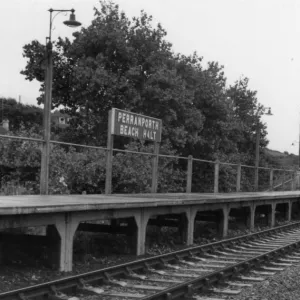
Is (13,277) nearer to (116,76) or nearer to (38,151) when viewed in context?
(38,151)

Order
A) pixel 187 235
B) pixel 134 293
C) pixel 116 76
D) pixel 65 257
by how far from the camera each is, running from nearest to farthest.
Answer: pixel 134 293
pixel 65 257
pixel 187 235
pixel 116 76

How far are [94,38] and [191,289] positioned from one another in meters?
23.8

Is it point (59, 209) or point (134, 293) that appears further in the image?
point (59, 209)

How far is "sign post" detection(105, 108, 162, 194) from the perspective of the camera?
13434 mm

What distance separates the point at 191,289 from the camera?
8.22m

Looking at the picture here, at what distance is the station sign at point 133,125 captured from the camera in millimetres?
14008

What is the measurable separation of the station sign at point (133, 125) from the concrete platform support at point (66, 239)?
4.63 meters

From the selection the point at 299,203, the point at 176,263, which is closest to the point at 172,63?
the point at 299,203

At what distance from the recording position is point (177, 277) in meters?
9.41

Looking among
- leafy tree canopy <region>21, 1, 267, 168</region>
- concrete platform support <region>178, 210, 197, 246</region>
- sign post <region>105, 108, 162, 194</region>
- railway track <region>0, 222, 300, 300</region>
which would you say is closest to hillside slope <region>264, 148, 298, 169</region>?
leafy tree canopy <region>21, 1, 267, 168</region>

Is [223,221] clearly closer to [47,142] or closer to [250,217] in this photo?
Result: [250,217]

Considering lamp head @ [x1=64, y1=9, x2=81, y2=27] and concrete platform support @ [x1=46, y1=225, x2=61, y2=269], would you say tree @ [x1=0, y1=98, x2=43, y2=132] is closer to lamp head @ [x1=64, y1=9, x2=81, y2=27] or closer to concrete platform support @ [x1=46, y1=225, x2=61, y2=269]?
lamp head @ [x1=64, y1=9, x2=81, y2=27]

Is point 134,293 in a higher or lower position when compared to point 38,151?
lower

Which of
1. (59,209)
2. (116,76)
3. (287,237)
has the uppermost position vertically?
(116,76)
